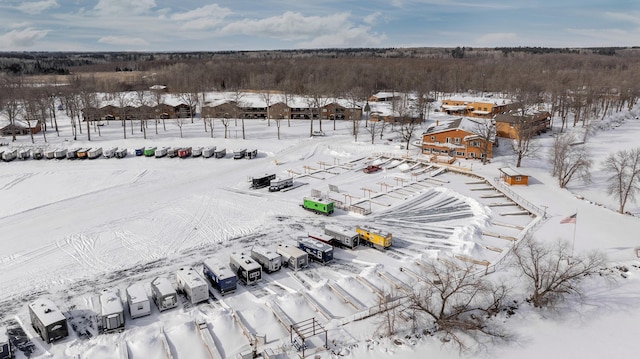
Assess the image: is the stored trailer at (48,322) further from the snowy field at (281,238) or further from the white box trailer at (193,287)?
the white box trailer at (193,287)

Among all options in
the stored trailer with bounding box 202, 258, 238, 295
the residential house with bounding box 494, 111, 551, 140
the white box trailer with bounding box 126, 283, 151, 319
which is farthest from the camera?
the residential house with bounding box 494, 111, 551, 140

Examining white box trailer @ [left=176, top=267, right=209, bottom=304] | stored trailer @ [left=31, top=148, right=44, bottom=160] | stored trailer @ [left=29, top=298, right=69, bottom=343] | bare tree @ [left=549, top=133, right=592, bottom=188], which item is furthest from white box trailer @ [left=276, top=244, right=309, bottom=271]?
stored trailer @ [left=31, top=148, right=44, bottom=160]

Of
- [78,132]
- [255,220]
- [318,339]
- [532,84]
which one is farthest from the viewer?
[532,84]

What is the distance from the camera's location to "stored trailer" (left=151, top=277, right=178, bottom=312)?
71.9ft

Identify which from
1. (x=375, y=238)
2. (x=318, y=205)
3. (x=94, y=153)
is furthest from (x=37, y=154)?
(x=375, y=238)

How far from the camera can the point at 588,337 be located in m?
20.2

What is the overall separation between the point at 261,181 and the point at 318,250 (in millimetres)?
16870

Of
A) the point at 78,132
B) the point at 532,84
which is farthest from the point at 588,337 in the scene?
the point at 532,84

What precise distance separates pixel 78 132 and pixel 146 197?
3809 centimetres

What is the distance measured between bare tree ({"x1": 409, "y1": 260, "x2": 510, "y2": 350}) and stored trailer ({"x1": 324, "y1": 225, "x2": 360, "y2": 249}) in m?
5.65

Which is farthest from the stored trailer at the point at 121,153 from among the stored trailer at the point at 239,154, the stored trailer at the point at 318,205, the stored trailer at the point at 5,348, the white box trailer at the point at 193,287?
the stored trailer at the point at 5,348

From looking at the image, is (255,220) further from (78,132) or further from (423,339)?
(78,132)

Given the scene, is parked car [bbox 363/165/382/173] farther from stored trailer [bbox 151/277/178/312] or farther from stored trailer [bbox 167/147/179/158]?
stored trailer [bbox 151/277/178/312]

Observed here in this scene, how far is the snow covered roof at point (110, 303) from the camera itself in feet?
67.1
